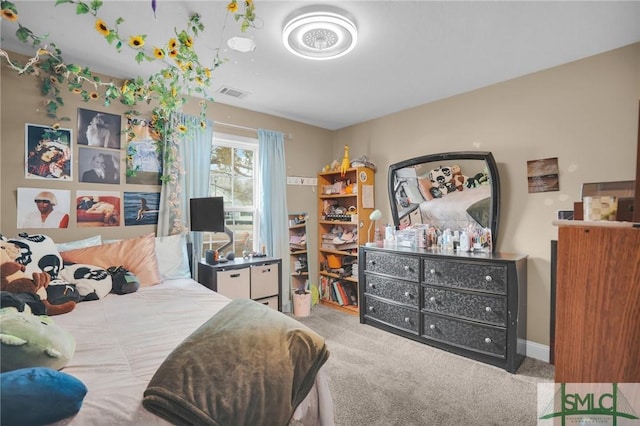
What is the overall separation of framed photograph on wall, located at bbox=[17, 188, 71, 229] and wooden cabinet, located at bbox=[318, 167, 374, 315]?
279 cm

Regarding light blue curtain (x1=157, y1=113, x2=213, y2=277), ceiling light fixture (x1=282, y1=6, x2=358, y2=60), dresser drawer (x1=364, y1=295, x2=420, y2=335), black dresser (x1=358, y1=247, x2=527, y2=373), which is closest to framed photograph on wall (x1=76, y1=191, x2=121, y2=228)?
light blue curtain (x1=157, y1=113, x2=213, y2=277)

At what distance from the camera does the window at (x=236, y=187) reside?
11.2 feet

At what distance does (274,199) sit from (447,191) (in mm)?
1993

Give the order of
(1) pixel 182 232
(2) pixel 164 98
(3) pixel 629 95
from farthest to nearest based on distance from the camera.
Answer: (1) pixel 182 232, (2) pixel 164 98, (3) pixel 629 95

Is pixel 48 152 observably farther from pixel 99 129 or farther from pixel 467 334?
pixel 467 334

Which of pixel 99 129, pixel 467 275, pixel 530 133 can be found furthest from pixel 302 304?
pixel 530 133

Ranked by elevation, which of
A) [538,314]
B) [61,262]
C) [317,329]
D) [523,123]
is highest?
[523,123]

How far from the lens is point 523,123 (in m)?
2.69

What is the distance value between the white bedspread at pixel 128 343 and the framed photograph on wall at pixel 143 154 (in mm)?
1123

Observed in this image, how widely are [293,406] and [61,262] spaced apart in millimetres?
1924

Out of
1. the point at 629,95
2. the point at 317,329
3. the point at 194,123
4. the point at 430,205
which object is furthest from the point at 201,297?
the point at 629,95

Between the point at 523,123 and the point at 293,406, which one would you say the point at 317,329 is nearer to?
the point at 293,406

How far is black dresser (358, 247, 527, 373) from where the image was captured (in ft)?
7.71

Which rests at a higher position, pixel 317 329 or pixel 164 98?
pixel 164 98
